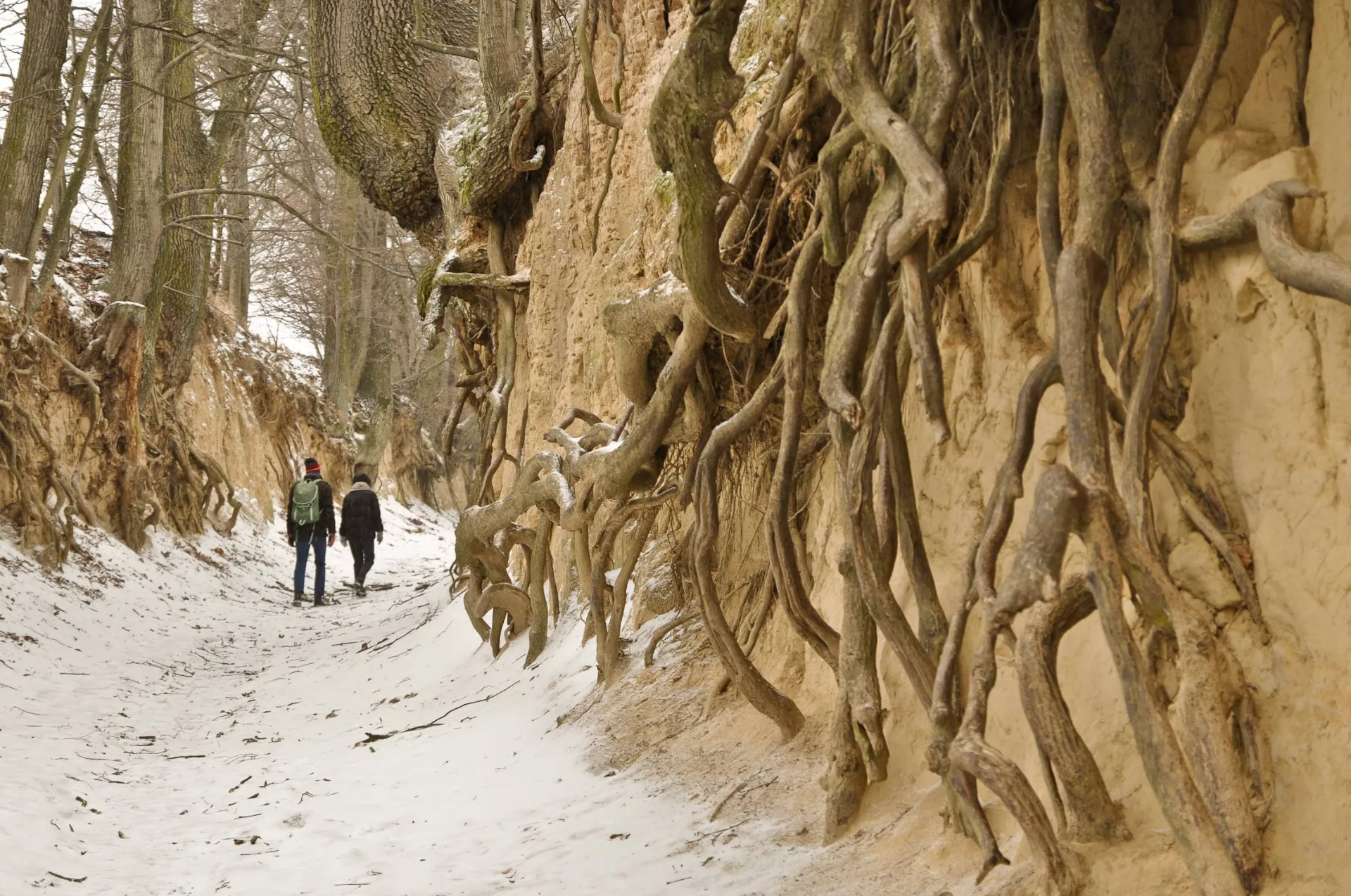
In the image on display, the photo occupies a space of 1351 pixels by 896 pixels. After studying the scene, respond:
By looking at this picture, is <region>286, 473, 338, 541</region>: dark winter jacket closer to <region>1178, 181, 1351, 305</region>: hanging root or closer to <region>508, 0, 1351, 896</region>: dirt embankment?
<region>508, 0, 1351, 896</region>: dirt embankment

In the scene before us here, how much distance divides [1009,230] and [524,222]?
6.29 meters

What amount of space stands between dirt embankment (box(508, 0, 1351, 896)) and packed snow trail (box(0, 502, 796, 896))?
1.25 feet

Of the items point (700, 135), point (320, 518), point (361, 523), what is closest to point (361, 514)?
point (361, 523)

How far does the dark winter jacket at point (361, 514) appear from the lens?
543 inches

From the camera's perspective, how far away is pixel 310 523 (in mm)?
13125

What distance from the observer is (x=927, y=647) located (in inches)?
119

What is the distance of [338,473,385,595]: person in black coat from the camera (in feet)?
45.3

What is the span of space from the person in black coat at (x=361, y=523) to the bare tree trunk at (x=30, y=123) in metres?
4.50

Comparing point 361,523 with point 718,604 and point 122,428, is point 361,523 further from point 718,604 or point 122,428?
point 718,604

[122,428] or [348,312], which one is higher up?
[348,312]

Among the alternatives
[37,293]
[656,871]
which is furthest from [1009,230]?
[37,293]

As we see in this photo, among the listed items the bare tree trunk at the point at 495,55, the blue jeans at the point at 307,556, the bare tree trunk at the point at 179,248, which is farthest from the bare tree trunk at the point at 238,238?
the bare tree trunk at the point at 495,55

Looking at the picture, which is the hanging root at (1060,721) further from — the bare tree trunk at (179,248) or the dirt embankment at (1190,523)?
the bare tree trunk at (179,248)

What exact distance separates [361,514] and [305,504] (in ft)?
2.93
